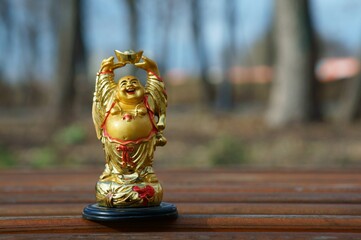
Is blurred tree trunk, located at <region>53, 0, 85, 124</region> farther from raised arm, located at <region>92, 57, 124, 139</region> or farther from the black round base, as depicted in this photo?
the black round base

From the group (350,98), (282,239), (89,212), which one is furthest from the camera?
(350,98)

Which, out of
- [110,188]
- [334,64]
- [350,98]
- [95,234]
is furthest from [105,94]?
[334,64]

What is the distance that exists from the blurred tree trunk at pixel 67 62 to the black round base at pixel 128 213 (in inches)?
401

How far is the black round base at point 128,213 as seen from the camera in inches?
93.3

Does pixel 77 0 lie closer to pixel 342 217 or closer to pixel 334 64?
pixel 342 217

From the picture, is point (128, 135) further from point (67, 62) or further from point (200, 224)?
point (67, 62)

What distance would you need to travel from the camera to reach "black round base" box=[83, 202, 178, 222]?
2.37 m

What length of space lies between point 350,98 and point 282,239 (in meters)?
10.3

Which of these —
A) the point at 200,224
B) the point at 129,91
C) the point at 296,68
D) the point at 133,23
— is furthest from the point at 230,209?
the point at 133,23

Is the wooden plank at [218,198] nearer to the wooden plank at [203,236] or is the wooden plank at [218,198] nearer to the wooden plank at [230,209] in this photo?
the wooden plank at [230,209]

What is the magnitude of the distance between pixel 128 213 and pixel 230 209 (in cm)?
51

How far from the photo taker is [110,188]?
247 centimetres

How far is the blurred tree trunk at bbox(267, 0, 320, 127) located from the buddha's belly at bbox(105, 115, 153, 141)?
8680mm

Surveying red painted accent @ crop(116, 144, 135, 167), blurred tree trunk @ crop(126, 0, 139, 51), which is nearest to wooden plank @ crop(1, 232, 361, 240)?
red painted accent @ crop(116, 144, 135, 167)
